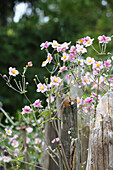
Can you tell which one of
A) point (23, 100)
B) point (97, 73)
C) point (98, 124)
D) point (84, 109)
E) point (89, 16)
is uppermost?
point (89, 16)

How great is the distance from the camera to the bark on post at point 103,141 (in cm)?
116

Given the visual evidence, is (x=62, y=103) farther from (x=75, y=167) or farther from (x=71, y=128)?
(x=75, y=167)

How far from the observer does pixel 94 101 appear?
1.54 metres

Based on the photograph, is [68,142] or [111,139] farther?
[68,142]

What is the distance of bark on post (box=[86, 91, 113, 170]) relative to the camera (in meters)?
1.16

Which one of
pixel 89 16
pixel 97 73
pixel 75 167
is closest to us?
pixel 75 167

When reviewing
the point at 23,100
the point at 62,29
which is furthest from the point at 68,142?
the point at 62,29

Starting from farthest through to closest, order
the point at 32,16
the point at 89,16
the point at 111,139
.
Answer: the point at 89,16, the point at 32,16, the point at 111,139

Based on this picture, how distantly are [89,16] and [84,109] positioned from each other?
10.1 metres

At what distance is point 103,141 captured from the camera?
1178 millimetres

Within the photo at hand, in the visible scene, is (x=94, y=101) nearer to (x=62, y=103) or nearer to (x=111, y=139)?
(x=62, y=103)

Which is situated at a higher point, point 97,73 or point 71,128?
point 97,73

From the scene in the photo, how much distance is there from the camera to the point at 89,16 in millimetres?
11125

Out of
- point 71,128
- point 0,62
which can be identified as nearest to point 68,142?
point 71,128
